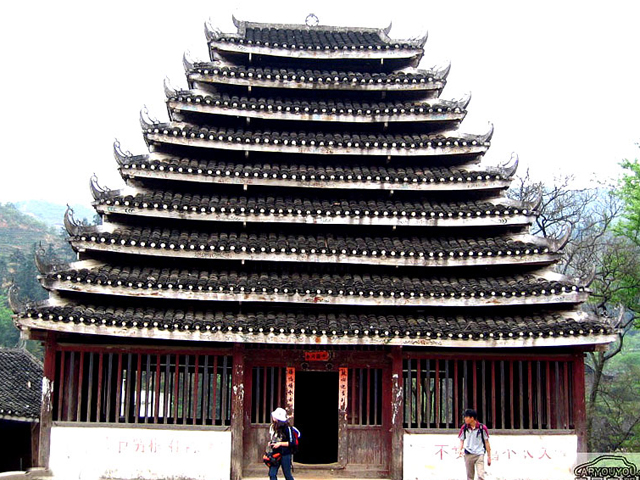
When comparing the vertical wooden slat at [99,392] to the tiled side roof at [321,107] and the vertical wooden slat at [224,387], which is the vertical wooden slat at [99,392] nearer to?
the vertical wooden slat at [224,387]

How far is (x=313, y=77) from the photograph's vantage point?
1811cm

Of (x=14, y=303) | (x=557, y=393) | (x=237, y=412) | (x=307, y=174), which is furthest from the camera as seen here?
(x=307, y=174)

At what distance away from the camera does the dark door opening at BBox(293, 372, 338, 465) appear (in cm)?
1997

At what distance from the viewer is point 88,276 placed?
1488 cm

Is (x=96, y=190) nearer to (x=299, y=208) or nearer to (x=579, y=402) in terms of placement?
(x=299, y=208)

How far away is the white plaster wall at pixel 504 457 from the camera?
597 inches

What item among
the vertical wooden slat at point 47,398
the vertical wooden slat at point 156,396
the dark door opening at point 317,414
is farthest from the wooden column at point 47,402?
the dark door opening at point 317,414

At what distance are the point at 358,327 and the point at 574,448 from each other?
6116mm

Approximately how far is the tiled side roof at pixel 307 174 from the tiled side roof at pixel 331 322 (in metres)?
3.46

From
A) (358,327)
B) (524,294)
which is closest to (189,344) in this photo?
(358,327)

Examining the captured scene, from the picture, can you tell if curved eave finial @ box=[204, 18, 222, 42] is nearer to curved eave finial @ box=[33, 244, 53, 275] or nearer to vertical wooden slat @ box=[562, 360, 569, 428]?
curved eave finial @ box=[33, 244, 53, 275]

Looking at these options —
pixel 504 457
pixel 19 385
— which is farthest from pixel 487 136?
pixel 19 385

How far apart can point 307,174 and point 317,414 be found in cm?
823

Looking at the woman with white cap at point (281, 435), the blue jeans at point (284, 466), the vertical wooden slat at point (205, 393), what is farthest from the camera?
the vertical wooden slat at point (205, 393)
